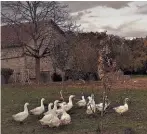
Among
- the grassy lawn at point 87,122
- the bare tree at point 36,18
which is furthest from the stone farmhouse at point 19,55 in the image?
the grassy lawn at point 87,122

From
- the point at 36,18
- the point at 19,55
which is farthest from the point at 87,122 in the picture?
the point at 19,55

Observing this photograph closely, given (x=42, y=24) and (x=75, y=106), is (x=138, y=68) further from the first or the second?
(x=75, y=106)

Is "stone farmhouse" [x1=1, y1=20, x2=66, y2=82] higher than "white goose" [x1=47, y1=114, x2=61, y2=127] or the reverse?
higher

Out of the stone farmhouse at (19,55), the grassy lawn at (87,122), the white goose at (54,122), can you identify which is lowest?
the grassy lawn at (87,122)

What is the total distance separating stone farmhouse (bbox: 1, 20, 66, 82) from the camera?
34.6 m

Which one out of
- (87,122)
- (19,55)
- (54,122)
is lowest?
(87,122)

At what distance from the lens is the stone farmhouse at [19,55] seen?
3459 centimetres

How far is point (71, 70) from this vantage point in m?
37.2

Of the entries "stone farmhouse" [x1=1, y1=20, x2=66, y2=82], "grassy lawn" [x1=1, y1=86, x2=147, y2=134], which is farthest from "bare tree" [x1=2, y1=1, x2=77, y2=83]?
"grassy lawn" [x1=1, y1=86, x2=147, y2=134]

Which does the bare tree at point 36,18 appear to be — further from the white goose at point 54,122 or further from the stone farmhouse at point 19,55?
the white goose at point 54,122

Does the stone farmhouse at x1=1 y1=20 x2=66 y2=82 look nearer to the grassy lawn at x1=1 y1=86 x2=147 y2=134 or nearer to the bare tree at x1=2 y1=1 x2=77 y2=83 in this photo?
the bare tree at x1=2 y1=1 x2=77 y2=83

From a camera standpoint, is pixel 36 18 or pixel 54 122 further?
pixel 36 18

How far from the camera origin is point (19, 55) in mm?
39938

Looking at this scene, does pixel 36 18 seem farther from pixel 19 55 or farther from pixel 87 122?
pixel 87 122
